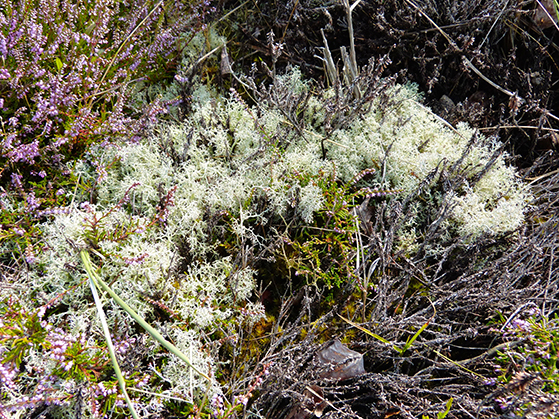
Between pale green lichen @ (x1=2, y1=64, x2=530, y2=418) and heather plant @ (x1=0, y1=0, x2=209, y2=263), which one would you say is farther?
heather plant @ (x1=0, y1=0, x2=209, y2=263)

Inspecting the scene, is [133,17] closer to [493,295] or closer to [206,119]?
[206,119]

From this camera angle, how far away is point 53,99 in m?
2.09

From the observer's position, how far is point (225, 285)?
1.97 m

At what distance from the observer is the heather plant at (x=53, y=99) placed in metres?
2.00

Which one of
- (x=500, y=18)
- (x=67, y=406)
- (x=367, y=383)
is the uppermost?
(x=500, y=18)

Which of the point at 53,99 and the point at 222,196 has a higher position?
the point at 53,99

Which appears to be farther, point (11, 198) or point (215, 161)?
point (215, 161)

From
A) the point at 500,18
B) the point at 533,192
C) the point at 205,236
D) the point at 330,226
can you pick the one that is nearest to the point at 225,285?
the point at 205,236

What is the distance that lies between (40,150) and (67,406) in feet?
4.38

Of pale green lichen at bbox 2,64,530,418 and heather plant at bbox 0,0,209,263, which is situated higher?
heather plant at bbox 0,0,209,263

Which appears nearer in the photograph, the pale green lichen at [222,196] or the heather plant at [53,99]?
the pale green lichen at [222,196]

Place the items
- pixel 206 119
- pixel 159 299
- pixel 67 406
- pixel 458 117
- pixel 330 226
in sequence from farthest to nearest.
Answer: pixel 458 117 < pixel 206 119 < pixel 330 226 < pixel 159 299 < pixel 67 406

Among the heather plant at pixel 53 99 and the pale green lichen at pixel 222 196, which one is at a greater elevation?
the heather plant at pixel 53 99

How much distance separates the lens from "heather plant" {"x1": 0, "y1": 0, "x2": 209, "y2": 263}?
78.9 inches
